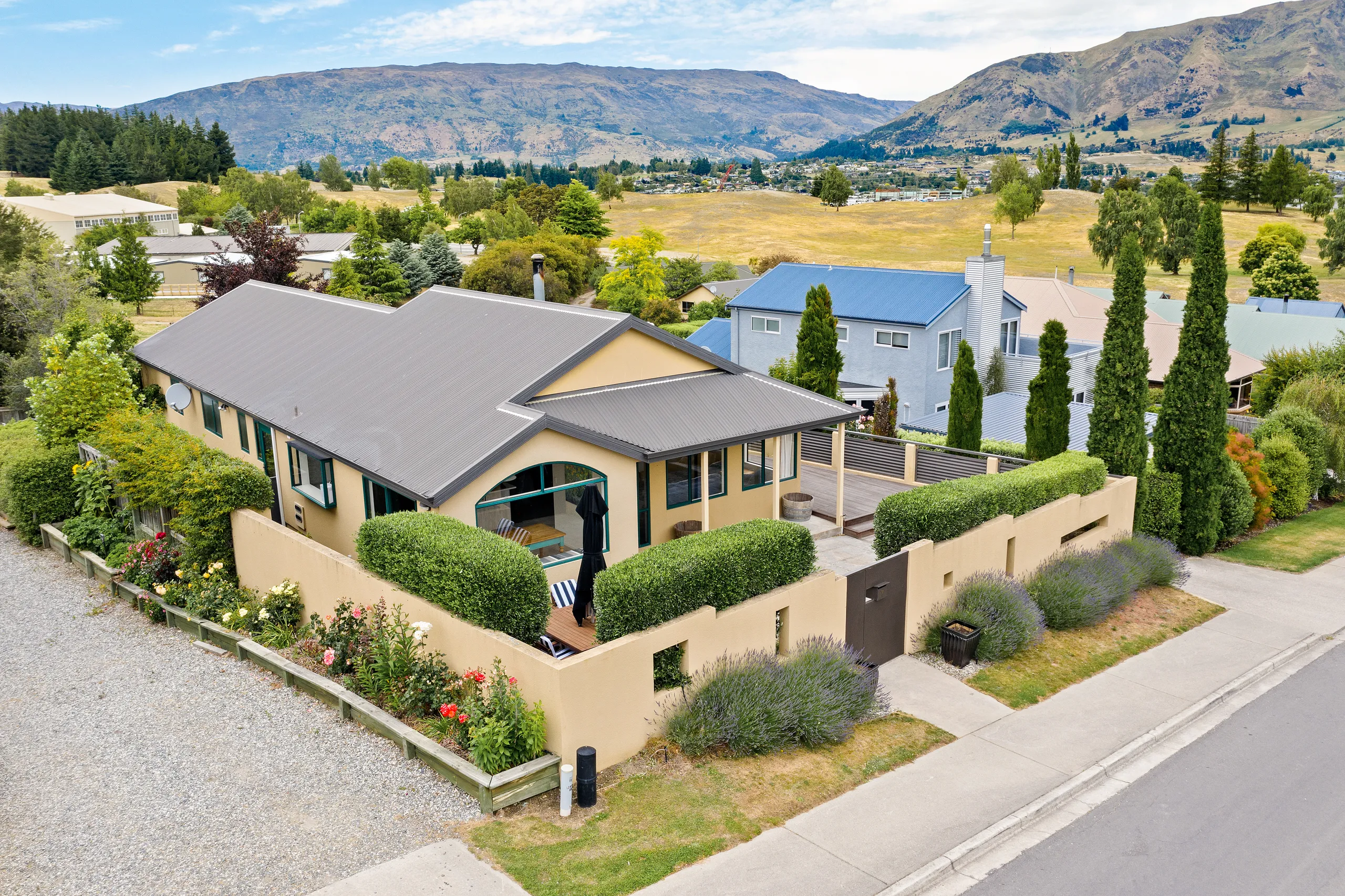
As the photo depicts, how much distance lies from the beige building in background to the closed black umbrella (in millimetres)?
99035

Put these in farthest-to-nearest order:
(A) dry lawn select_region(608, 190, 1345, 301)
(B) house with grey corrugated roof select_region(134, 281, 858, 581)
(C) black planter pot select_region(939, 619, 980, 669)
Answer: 1. (A) dry lawn select_region(608, 190, 1345, 301)
2. (B) house with grey corrugated roof select_region(134, 281, 858, 581)
3. (C) black planter pot select_region(939, 619, 980, 669)

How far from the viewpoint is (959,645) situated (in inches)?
609

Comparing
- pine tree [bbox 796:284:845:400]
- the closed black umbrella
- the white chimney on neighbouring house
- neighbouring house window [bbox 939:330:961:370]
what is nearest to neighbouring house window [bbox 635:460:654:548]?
the closed black umbrella

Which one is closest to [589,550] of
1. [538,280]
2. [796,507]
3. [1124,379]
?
[796,507]

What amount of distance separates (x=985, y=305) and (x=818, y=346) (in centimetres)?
977

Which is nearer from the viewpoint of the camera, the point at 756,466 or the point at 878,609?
the point at 878,609

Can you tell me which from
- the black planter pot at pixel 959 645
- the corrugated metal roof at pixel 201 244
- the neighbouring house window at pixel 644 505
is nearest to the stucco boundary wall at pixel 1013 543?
the black planter pot at pixel 959 645

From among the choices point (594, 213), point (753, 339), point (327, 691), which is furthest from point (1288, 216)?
point (327, 691)

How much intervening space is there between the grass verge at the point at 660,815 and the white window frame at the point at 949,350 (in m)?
23.9

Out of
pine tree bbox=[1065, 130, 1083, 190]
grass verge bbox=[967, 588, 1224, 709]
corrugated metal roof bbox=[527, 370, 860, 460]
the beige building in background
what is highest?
pine tree bbox=[1065, 130, 1083, 190]

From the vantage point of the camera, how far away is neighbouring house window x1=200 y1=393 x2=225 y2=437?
24.7m

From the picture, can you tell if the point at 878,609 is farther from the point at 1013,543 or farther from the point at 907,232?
the point at 907,232

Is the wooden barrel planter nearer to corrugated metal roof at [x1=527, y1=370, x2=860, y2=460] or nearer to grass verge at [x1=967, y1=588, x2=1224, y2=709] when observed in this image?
corrugated metal roof at [x1=527, y1=370, x2=860, y2=460]

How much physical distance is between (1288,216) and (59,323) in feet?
430
